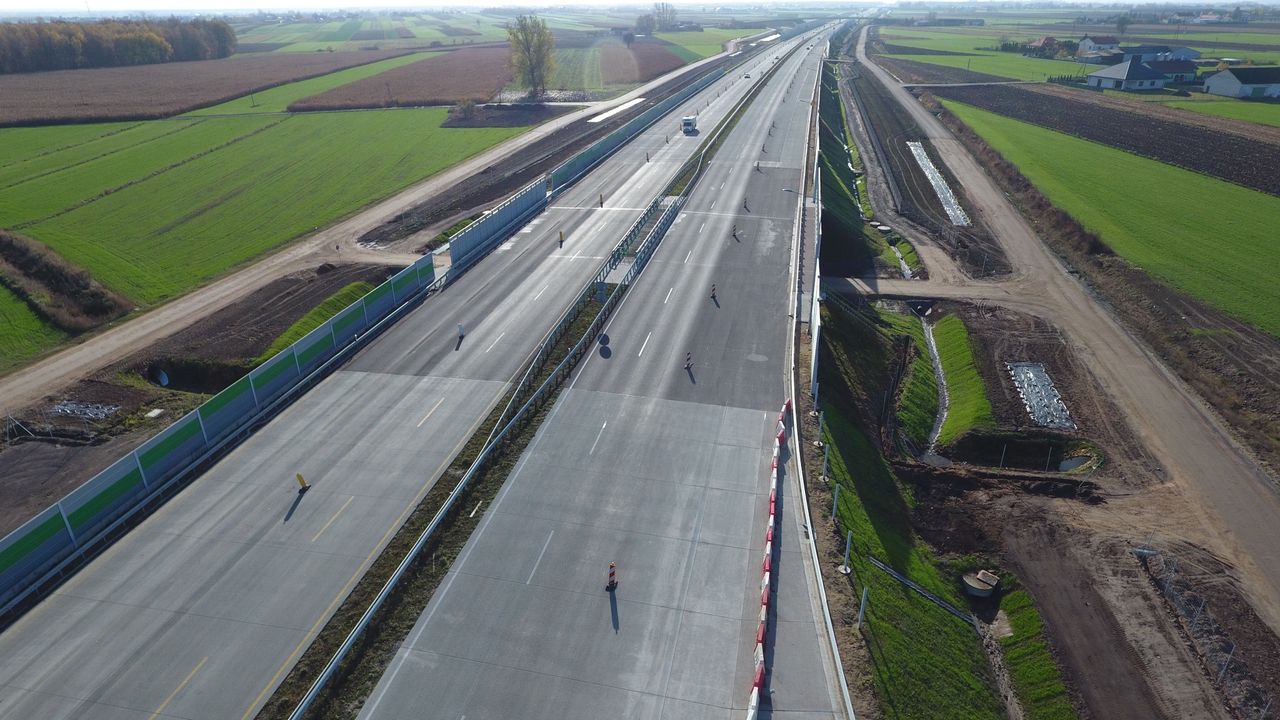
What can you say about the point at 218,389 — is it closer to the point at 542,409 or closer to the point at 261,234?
the point at 542,409

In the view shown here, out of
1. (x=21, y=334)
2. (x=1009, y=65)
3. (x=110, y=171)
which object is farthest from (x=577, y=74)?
(x=21, y=334)

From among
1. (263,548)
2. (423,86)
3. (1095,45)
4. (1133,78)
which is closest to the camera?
(263,548)

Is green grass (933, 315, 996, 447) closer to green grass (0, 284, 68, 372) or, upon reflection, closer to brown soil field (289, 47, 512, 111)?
green grass (0, 284, 68, 372)

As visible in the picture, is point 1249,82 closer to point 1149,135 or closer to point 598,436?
point 1149,135

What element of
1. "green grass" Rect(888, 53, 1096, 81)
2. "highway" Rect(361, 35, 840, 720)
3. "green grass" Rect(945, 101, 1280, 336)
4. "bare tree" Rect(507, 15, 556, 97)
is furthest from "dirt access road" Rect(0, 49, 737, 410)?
"green grass" Rect(888, 53, 1096, 81)

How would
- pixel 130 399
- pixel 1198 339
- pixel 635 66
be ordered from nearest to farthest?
pixel 130 399 < pixel 1198 339 < pixel 635 66

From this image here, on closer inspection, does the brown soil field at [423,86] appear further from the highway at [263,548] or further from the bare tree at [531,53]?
the highway at [263,548]

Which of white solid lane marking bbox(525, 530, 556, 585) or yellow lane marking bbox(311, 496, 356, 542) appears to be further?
yellow lane marking bbox(311, 496, 356, 542)
